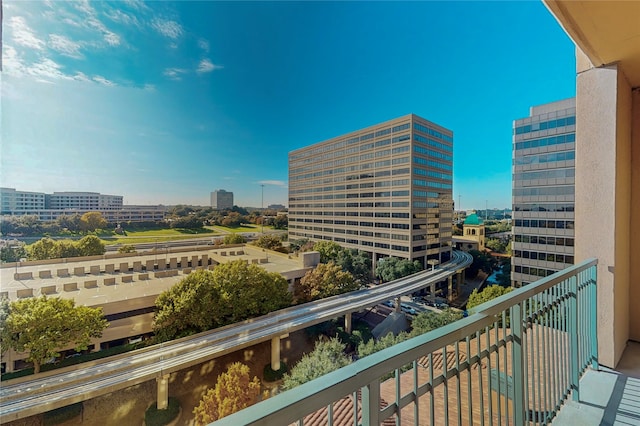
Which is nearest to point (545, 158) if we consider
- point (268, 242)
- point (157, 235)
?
point (268, 242)

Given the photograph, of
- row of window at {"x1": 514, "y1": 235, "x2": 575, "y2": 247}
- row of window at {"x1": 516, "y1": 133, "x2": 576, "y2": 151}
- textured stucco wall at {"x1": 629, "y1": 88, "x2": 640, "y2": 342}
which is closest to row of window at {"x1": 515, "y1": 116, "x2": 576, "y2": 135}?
row of window at {"x1": 516, "y1": 133, "x2": 576, "y2": 151}

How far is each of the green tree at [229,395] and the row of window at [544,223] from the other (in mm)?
4671

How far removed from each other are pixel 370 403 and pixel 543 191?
5.32 meters

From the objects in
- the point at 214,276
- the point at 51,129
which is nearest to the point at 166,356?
the point at 214,276

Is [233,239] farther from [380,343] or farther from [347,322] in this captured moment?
[380,343]

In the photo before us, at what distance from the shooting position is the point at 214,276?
10.8 ft

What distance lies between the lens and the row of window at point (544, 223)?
12.1 feet

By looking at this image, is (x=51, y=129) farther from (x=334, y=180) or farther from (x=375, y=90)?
(x=375, y=90)

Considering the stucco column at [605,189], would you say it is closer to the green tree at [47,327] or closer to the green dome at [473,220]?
the green tree at [47,327]

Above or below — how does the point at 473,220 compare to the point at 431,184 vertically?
below

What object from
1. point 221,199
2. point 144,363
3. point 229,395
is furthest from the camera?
point 221,199

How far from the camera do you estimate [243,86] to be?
4133 mm

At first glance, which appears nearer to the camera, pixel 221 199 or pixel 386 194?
pixel 221 199

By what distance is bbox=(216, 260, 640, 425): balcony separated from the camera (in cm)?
35
